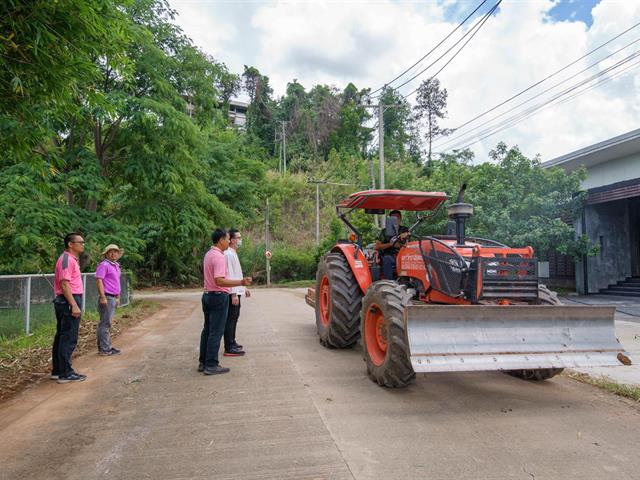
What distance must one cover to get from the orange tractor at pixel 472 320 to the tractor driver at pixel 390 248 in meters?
0.39

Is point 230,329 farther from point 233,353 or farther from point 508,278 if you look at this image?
point 508,278

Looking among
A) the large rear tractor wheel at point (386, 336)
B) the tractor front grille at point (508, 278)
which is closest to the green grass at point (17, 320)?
the large rear tractor wheel at point (386, 336)

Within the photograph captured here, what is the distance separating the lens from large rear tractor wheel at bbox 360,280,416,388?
4746 millimetres

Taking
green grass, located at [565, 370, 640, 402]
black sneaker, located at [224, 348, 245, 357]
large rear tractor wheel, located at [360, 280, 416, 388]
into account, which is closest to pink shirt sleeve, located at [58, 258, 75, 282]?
black sneaker, located at [224, 348, 245, 357]

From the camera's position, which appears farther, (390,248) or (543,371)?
(390,248)

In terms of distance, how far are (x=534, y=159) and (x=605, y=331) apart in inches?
511

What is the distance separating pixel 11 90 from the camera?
432cm

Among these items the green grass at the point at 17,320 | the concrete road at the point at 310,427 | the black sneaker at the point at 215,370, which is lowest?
the concrete road at the point at 310,427

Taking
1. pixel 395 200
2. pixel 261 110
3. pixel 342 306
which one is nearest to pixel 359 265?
pixel 342 306

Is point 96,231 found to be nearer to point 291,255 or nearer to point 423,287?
point 423,287

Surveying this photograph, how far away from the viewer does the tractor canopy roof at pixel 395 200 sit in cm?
686

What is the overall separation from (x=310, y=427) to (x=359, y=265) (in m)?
3.32

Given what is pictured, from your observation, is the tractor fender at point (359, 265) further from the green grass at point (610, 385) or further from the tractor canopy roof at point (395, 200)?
the green grass at point (610, 385)

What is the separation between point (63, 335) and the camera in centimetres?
570
